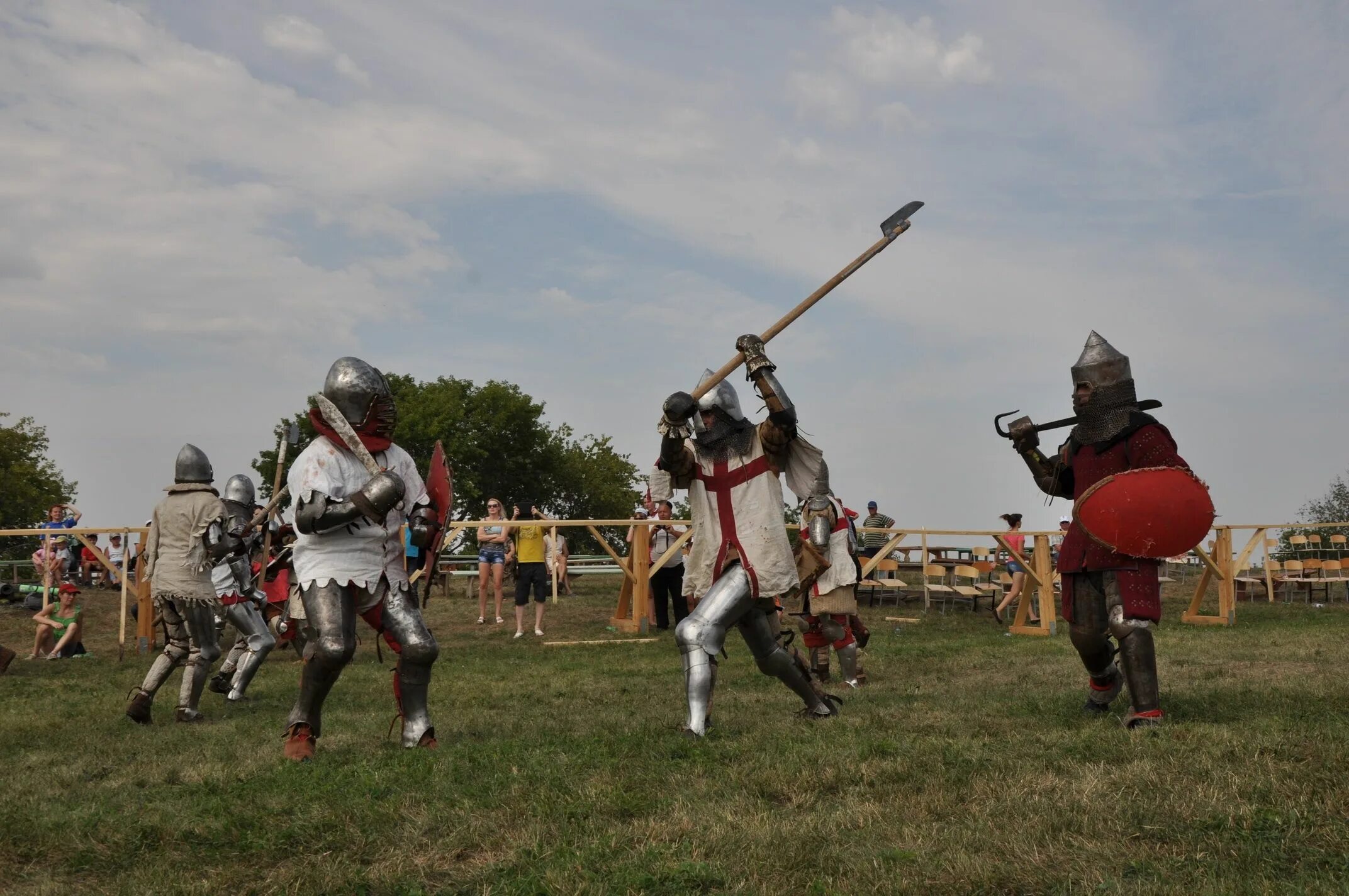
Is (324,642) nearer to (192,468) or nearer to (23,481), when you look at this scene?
(192,468)

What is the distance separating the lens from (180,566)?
29.3 ft

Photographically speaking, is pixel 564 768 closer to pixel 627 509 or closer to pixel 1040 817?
pixel 1040 817

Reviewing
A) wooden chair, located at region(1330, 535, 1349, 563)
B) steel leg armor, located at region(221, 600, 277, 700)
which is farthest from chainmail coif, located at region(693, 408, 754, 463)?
wooden chair, located at region(1330, 535, 1349, 563)

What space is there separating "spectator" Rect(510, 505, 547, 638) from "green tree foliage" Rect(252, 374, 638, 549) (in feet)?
98.8

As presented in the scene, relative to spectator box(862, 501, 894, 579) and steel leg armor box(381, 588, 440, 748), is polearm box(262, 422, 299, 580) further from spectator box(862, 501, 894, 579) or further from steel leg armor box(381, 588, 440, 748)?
spectator box(862, 501, 894, 579)

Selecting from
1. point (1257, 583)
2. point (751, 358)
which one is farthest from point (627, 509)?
point (751, 358)

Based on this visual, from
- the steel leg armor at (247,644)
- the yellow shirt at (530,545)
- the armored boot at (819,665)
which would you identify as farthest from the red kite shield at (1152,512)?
the yellow shirt at (530,545)

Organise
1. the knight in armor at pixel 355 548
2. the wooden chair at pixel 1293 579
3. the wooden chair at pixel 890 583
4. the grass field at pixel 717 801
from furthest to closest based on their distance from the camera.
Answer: the wooden chair at pixel 1293 579 < the wooden chair at pixel 890 583 < the knight in armor at pixel 355 548 < the grass field at pixel 717 801

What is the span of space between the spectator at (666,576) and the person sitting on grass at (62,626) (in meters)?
6.88

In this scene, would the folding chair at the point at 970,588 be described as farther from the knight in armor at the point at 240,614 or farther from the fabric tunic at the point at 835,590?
the knight in armor at the point at 240,614

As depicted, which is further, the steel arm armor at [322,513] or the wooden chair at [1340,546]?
the wooden chair at [1340,546]

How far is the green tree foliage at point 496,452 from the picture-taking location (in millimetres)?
48406

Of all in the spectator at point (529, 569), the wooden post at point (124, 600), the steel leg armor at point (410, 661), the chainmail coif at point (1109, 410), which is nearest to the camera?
the steel leg armor at point (410, 661)

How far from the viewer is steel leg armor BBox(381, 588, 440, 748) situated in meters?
6.55
